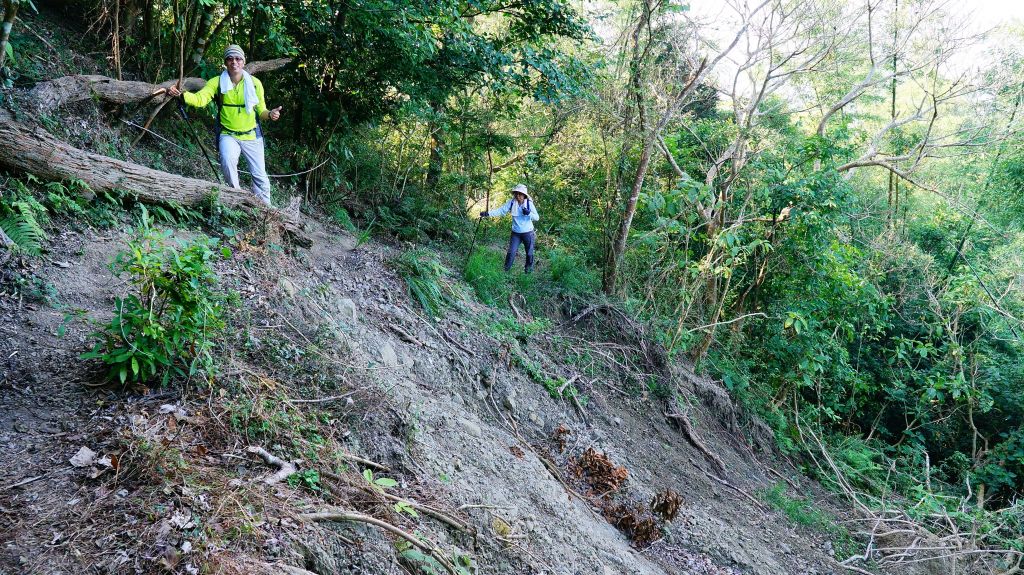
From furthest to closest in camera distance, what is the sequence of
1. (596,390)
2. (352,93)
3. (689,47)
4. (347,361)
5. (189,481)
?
(689,47) < (352,93) < (596,390) < (347,361) < (189,481)

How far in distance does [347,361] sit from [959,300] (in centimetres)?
1299

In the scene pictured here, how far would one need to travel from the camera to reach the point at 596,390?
7875 millimetres

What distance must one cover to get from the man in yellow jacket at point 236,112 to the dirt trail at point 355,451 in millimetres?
1146

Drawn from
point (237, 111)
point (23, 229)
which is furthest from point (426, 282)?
point (23, 229)

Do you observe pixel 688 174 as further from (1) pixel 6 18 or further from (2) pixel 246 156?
(1) pixel 6 18

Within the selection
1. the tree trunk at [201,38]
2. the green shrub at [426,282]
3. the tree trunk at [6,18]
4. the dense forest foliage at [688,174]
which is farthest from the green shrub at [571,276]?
the tree trunk at [6,18]

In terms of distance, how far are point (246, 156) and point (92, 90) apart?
1.52 metres

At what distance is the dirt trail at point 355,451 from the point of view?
2.58 meters

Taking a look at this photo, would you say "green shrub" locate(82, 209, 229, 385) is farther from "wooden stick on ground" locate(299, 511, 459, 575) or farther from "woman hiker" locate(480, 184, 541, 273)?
Result: "woman hiker" locate(480, 184, 541, 273)

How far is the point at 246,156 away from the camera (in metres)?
6.54

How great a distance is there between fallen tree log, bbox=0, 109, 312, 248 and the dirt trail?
1.79 ft

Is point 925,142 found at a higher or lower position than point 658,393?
higher

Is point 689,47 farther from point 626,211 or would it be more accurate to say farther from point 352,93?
point 352,93

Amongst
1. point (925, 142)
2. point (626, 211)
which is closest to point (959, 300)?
point (925, 142)
